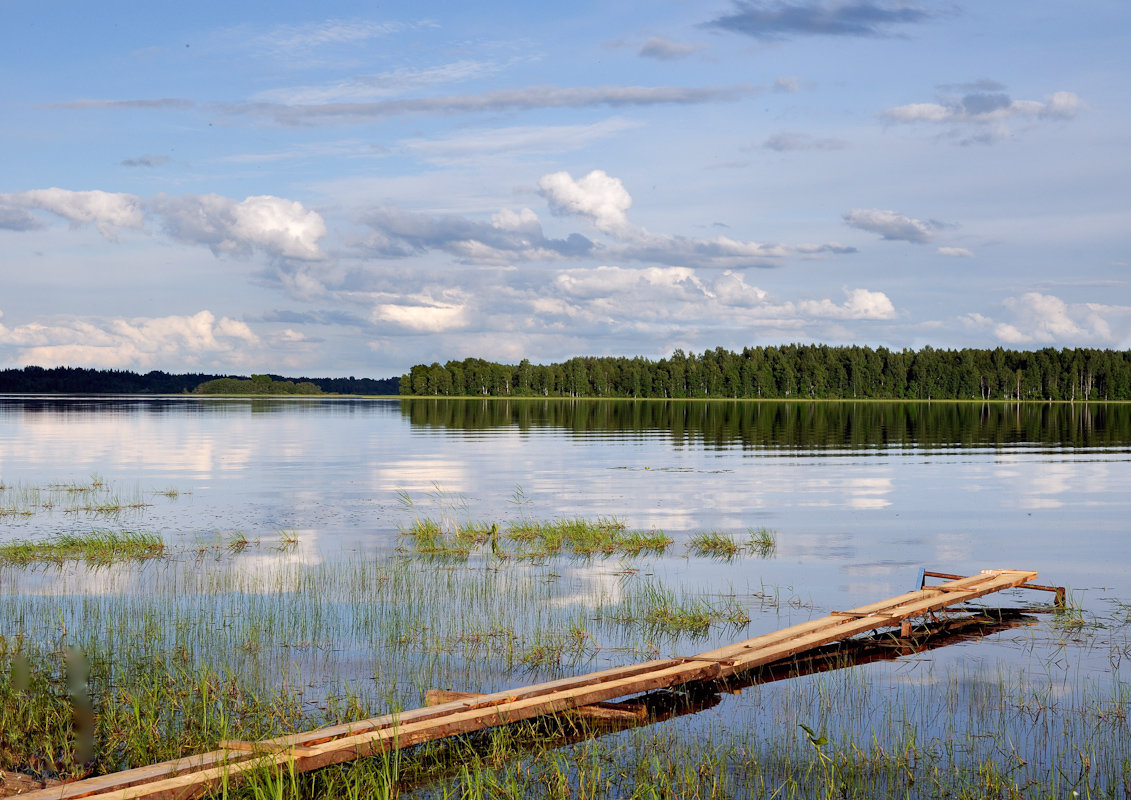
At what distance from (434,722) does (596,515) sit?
2358 cm

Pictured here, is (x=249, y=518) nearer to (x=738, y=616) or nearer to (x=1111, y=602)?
(x=738, y=616)

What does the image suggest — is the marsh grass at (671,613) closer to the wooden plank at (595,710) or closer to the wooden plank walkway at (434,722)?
the wooden plank walkway at (434,722)

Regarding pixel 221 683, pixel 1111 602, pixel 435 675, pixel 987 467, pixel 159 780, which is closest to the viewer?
pixel 159 780

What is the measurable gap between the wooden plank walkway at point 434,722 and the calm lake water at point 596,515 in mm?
888

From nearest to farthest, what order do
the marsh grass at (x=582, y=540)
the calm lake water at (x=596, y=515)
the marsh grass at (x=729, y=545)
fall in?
the calm lake water at (x=596, y=515) < the marsh grass at (x=729, y=545) < the marsh grass at (x=582, y=540)

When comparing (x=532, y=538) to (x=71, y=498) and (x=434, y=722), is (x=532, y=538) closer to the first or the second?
(x=434, y=722)

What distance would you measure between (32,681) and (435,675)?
19.6 feet

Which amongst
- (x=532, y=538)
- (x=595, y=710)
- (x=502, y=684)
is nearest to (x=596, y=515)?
(x=532, y=538)

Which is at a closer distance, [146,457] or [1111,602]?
[1111,602]

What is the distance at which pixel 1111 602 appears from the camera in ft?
71.3

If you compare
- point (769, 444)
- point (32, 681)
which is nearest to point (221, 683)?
point (32, 681)

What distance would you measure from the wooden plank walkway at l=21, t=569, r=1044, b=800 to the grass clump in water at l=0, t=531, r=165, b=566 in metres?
17.0

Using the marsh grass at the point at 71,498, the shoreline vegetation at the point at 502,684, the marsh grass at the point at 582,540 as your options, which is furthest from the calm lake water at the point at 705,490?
the shoreline vegetation at the point at 502,684

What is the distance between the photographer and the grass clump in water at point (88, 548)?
25.7 m
